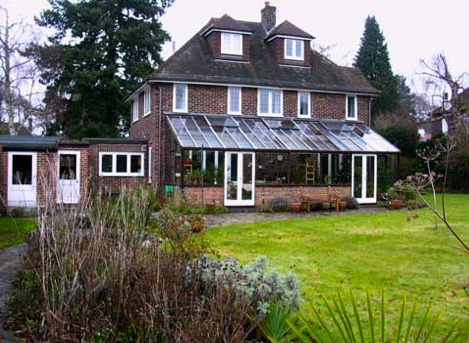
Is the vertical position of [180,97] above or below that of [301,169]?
above

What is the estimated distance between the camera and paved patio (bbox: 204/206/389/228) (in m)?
16.5

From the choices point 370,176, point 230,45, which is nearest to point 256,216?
point 370,176

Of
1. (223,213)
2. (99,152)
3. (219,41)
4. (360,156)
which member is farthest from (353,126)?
(99,152)

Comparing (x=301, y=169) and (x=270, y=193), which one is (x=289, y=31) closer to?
(x=301, y=169)

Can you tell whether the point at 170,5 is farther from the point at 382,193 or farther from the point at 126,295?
the point at 126,295

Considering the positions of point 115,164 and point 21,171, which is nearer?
point 21,171

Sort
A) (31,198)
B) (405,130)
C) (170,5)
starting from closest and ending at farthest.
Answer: (31,198) < (405,130) < (170,5)

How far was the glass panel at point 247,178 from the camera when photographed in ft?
67.9

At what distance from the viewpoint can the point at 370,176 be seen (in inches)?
898

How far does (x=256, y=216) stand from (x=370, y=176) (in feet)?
24.0

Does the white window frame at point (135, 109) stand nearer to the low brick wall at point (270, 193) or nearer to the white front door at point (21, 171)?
the white front door at point (21, 171)

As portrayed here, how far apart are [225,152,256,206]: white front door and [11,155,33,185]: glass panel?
7829mm

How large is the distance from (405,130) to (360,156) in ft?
42.8

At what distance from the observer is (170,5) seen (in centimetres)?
3894
